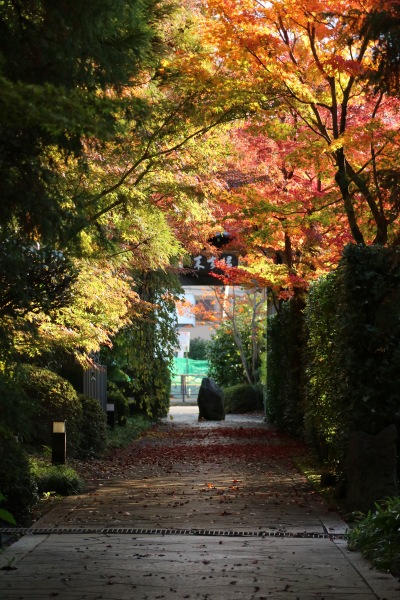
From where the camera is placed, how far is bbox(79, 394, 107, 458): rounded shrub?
611 inches

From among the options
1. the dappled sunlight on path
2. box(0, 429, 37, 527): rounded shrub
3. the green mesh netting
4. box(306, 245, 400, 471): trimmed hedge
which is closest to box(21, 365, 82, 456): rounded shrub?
the dappled sunlight on path

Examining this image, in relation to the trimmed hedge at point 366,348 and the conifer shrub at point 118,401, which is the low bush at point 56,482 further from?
the conifer shrub at point 118,401

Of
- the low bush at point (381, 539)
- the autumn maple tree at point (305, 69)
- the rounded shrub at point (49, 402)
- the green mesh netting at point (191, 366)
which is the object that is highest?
the autumn maple tree at point (305, 69)

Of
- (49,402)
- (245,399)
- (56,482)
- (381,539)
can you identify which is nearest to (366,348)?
(381,539)

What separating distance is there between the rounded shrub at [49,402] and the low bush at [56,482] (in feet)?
6.92

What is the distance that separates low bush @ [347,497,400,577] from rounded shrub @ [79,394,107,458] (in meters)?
7.89

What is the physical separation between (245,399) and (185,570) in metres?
28.7

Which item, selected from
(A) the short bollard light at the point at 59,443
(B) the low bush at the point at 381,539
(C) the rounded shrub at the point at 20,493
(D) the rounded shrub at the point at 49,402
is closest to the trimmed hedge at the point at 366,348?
(B) the low bush at the point at 381,539

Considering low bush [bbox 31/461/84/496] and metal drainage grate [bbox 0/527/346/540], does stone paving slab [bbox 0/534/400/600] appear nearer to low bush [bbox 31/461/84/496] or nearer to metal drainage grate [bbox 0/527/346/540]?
metal drainage grate [bbox 0/527/346/540]

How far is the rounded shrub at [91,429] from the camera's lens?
1552 cm

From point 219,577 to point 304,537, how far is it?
2.11 meters

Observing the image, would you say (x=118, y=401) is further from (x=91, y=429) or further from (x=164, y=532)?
(x=164, y=532)

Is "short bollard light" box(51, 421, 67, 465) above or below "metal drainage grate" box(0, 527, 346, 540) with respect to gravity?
→ above

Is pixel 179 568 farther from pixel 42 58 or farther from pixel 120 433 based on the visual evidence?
pixel 120 433
